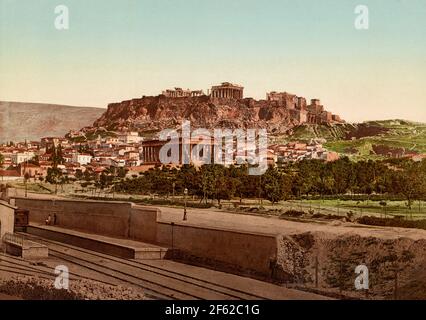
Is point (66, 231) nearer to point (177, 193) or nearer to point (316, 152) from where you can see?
point (177, 193)

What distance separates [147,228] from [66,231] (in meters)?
2.75

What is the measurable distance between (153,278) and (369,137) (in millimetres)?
5017

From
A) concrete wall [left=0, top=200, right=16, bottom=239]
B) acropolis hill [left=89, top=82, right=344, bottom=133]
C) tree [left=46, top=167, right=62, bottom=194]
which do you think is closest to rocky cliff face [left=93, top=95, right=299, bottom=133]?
acropolis hill [left=89, top=82, right=344, bottom=133]

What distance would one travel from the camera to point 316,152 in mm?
13336

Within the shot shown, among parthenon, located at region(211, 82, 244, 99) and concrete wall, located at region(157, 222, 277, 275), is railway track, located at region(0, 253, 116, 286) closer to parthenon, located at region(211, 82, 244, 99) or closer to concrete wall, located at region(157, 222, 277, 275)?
concrete wall, located at region(157, 222, 277, 275)

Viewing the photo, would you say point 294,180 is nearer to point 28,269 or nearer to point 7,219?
point 28,269

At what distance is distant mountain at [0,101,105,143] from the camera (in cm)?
1423

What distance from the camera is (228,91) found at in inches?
550

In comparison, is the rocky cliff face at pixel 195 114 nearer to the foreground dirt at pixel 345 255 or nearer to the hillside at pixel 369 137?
the hillside at pixel 369 137

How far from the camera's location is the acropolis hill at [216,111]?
44.1 feet

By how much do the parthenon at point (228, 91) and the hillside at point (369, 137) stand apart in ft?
4.09

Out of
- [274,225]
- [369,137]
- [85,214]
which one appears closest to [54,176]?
[85,214]

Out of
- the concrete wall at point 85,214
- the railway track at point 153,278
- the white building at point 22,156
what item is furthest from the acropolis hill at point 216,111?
the railway track at point 153,278
